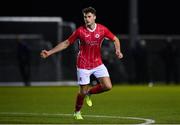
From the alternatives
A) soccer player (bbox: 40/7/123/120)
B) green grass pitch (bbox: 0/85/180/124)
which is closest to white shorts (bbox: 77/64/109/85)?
soccer player (bbox: 40/7/123/120)

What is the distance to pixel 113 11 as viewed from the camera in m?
55.8

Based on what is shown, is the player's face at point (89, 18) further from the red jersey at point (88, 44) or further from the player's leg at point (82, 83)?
the player's leg at point (82, 83)

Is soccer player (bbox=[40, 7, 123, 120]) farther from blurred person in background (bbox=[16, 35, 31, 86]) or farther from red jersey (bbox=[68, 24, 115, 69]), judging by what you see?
blurred person in background (bbox=[16, 35, 31, 86])

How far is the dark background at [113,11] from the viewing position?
5362cm

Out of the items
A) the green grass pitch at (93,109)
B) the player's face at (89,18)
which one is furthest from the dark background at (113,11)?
the player's face at (89,18)

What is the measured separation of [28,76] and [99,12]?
19.9 meters

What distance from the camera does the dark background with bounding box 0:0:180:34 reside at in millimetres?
53625

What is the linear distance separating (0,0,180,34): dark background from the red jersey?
3594 cm

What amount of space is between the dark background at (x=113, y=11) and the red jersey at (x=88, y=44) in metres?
35.9

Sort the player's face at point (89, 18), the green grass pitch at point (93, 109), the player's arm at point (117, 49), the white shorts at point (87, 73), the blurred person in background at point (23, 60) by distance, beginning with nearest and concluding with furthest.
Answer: the player's face at point (89, 18) → the green grass pitch at point (93, 109) → the player's arm at point (117, 49) → the white shorts at point (87, 73) → the blurred person in background at point (23, 60)

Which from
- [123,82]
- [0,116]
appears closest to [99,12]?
[123,82]

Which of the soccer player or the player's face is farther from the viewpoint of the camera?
the soccer player

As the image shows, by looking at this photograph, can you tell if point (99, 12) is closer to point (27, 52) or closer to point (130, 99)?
point (27, 52)

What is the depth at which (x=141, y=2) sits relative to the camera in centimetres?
5594
